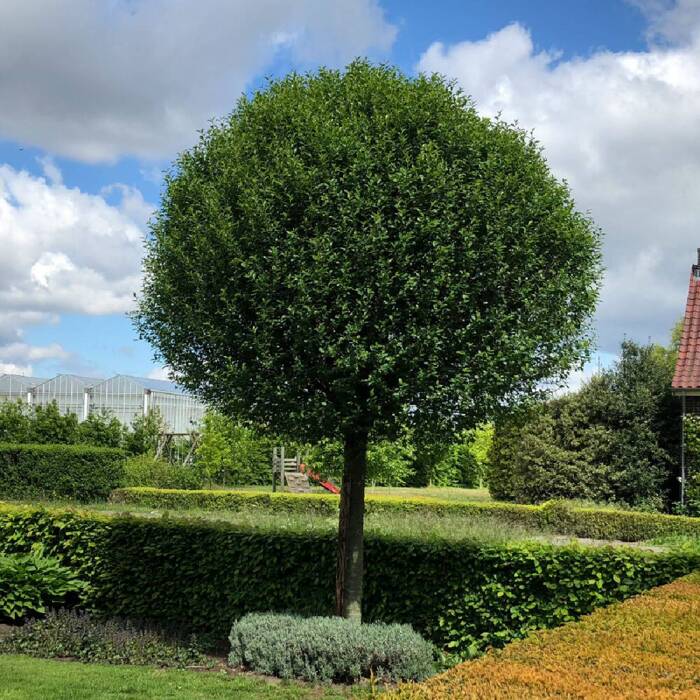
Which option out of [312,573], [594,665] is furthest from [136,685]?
[594,665]

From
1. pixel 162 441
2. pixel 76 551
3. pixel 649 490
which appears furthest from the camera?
pixel 162 441

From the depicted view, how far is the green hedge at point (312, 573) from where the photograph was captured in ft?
29.3

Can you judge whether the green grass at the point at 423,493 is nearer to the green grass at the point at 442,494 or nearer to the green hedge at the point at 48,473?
the green grass at the point at 442,494

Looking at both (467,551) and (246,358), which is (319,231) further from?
(467,551)

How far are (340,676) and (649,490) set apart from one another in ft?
49.3

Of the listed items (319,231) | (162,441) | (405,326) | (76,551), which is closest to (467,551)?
(405,326)

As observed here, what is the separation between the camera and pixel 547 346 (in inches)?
336

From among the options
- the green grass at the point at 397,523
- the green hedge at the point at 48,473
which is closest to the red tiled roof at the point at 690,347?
the green grass at the point at 397,523

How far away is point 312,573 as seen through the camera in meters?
9.99

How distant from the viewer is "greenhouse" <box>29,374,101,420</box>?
120 ft

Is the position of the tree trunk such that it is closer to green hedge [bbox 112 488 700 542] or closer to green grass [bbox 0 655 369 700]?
green grass [bbox 0 655 369 700]

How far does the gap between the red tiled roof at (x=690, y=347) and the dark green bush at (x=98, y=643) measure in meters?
14.5

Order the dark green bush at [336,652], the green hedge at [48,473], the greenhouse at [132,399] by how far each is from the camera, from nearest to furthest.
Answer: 1. the dark green bush at [336,652]
2. the green hedge at [48,473]
3. the greenhouse at [132,399]

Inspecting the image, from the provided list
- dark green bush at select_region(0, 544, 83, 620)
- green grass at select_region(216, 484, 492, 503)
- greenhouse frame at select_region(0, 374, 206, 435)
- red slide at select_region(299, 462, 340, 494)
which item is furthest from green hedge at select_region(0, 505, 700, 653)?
greenhouse frame at select_region(0, 374, 206, 435)
